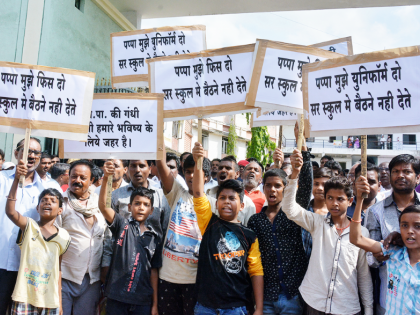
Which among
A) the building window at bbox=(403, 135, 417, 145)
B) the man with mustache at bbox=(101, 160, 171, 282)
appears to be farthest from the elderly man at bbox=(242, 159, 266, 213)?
the building window at bbox=(403, 135, 417, 145)

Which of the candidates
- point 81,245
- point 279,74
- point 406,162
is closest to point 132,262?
point 81,245

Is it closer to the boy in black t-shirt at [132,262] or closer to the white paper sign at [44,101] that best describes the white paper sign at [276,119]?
the boy in black t-shirt at [132,262]

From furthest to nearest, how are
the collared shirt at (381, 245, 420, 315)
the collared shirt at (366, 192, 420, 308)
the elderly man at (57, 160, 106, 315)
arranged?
the elderly man at (57, 160, 106, 315), the collared shirt at (366, 192, 420, 308), the collared shirt at (381, 245, 420, 315)

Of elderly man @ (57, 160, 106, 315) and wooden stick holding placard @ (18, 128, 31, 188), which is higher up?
wooden stick holding placard @ (18, 128, 31, 188)

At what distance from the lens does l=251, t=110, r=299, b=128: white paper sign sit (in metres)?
4.10

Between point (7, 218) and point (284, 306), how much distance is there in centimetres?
261

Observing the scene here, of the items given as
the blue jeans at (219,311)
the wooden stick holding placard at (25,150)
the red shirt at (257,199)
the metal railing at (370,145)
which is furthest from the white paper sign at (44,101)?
the metal railing at (370,145)

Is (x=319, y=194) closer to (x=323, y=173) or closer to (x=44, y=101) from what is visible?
(x=323, y=173)

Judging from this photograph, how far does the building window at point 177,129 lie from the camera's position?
64.0ft

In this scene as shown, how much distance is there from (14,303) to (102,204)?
43.2 inches

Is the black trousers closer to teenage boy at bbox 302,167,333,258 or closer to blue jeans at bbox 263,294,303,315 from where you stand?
blue jeans at bbox 263,294,303,315

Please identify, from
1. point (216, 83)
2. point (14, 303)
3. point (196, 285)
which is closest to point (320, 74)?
point (216, 83)

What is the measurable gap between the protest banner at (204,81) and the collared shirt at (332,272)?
1119 millimetres

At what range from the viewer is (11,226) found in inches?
135
